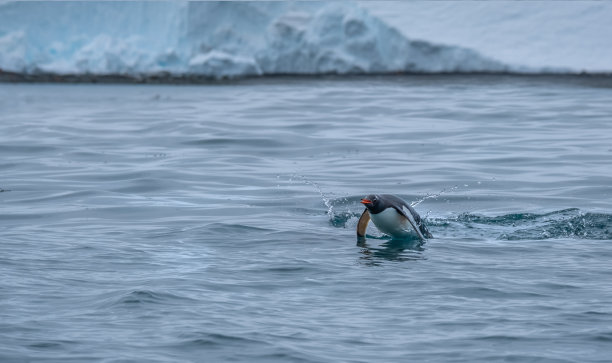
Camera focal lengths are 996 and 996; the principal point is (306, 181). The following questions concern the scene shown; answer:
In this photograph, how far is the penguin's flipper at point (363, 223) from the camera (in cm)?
961

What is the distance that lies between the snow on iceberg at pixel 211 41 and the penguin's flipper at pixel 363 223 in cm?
2025

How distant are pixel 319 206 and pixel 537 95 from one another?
14.4 meters

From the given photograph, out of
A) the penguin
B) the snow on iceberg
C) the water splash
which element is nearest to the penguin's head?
the penguin

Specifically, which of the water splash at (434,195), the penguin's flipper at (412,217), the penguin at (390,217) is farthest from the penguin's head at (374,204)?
the water splash at (434,195)

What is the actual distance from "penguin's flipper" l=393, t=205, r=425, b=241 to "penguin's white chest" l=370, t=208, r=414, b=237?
0.20ft

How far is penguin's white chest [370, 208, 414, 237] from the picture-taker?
9.62 metres

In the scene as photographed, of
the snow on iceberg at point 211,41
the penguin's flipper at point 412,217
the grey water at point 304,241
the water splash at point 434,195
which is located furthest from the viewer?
the snow on iceberg at point 211,41

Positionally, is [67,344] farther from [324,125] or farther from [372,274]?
[324,125]

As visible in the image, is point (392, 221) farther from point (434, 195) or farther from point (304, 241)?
point (434, 195)

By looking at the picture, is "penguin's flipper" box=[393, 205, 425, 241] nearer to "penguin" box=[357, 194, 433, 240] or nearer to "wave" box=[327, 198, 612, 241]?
"penguin" box=[357, 194, 433, 240]

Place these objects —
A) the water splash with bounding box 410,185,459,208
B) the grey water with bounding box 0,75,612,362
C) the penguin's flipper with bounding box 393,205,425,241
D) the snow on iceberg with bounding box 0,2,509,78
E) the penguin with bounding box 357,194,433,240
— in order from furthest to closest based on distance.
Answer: the snow on iceberg with bounding box 0,2,509,78
the water splash with bounding box 410,185,459,208
the penguin with bounding box 357,194,433,240
the penguin's flipper with bounding box 393,205,425,241
the grey water with bounding box 0,75,612,362

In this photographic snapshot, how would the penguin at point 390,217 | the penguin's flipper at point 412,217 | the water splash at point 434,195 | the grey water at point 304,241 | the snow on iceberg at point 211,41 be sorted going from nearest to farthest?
the grey water at point 304,241, the penguin's flipper at point 412,217, the penguin at point 390,217, the water splash at point 434,195, the snow on iceberg at point 211,41

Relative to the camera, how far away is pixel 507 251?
891 centimetres

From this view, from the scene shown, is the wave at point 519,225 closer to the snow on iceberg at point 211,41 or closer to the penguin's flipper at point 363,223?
the penguin's flipper at point 363,223
